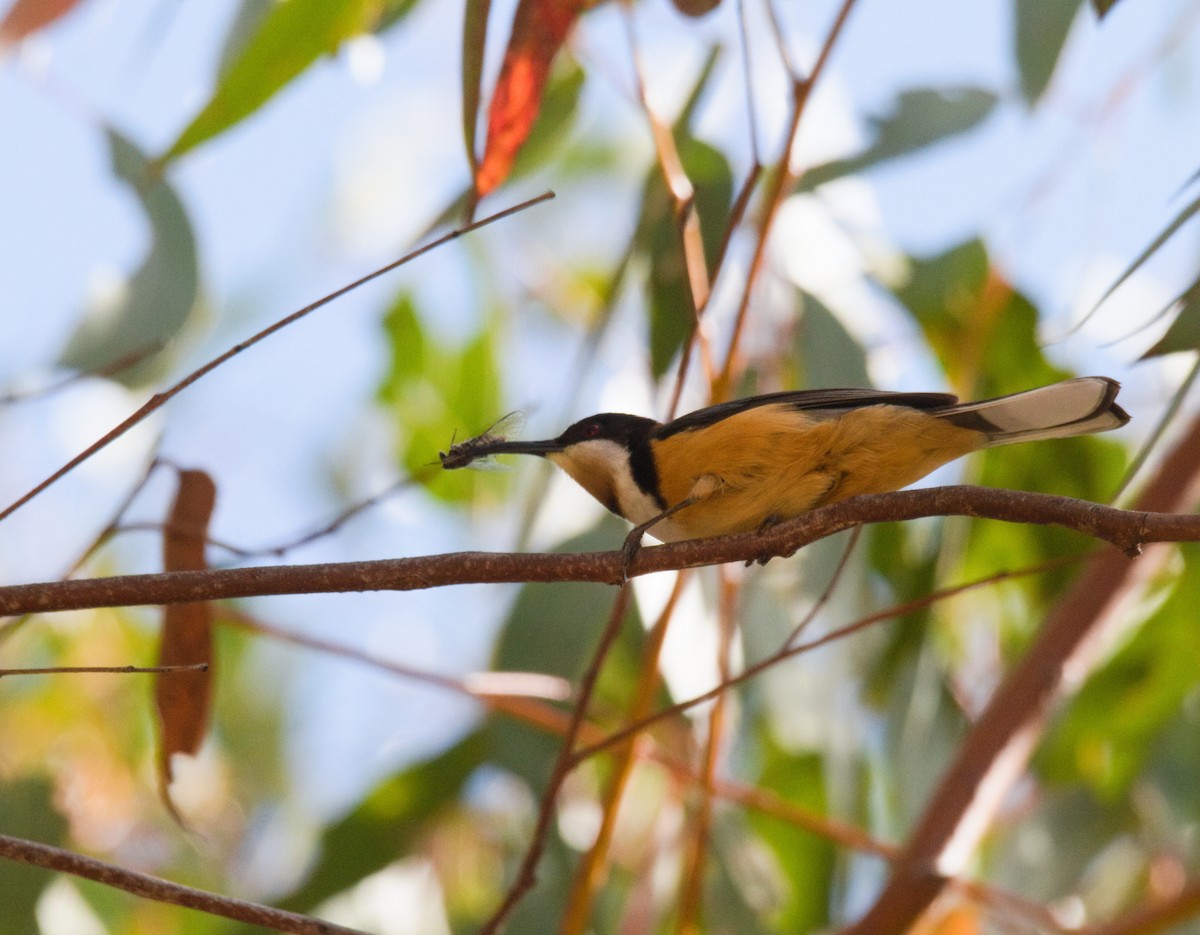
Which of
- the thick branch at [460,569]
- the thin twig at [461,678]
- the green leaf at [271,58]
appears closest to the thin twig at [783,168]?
the thin twig at [461,678]

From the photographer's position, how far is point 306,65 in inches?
124

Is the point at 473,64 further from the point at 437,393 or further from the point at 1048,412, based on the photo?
the point at 437,393

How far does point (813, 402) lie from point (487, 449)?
2.26 ft

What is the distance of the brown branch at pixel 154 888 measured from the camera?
1458 mm

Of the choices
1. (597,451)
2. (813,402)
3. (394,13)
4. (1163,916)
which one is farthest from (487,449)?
(1163,916)

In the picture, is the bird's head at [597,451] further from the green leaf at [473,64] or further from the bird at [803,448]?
the green leaf at [473,64]

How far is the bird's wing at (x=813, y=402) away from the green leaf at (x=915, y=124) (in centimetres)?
95

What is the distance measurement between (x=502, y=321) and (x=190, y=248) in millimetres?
1555

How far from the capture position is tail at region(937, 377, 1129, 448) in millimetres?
2285

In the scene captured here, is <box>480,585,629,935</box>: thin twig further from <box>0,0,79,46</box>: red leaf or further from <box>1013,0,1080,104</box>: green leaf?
<box>0,0,79,46</box>: red leaf

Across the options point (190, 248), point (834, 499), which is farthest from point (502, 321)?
point (834, 499)

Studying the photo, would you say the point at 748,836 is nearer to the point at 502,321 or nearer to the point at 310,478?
the point at 502,321

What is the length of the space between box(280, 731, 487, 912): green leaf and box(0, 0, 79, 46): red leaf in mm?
2046

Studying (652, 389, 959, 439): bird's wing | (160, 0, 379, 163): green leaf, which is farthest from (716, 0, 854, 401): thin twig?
(160, 0, 379, 163): green leaf
